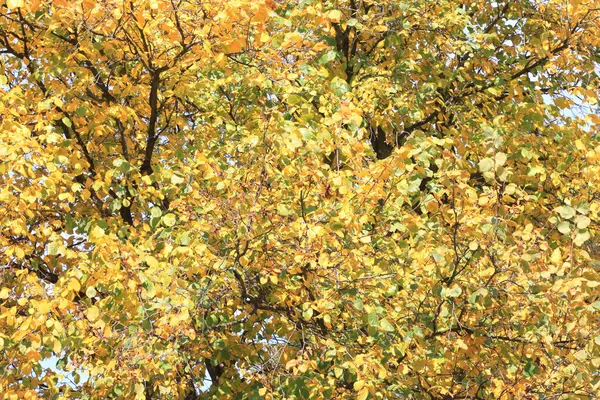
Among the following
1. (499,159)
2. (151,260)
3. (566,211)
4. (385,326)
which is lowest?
(385,326)

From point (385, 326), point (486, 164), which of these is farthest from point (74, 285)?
point (486, 164)

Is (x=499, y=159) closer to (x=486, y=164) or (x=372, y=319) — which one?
(x=486, y=164)

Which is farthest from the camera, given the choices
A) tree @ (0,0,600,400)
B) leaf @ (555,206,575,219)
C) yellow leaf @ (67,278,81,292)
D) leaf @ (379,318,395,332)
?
yellow leaf @ (67,278,81,292)

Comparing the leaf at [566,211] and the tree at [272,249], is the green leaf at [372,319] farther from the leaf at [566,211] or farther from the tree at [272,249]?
the leaf at [566,211]

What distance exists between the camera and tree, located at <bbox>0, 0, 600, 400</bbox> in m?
6.82

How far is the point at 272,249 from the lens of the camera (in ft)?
24.4

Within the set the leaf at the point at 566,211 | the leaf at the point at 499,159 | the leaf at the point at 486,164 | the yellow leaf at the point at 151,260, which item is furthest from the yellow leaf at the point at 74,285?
the leaf at the point at 566,211

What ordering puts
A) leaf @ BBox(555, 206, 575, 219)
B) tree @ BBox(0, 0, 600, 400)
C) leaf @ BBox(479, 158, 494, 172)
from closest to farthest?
leaf @ BBox(555, 206, 575, 219) < leaf @ BBox(479, 158, 494, 172) < tree @ BBox(0, 0, 600, 400)

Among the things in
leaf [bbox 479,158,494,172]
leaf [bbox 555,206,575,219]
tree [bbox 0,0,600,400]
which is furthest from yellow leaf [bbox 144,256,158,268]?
leaf [bbox 555,206,575,219]

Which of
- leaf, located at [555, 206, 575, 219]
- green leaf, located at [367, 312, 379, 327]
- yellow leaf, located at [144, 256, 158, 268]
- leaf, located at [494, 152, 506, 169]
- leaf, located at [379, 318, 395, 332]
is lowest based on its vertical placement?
leaf, located at [379, 318, 395, 332]

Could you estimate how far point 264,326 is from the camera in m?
8.45

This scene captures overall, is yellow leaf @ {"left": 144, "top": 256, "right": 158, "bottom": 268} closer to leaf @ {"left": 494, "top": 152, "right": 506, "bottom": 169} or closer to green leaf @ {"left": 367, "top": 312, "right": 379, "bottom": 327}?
green leaf @ {"left": 367, "top": 312, "right": 379, "bottom": 327}

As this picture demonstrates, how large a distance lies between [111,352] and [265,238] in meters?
2.01

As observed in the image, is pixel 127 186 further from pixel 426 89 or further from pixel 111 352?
pixel 426 89
